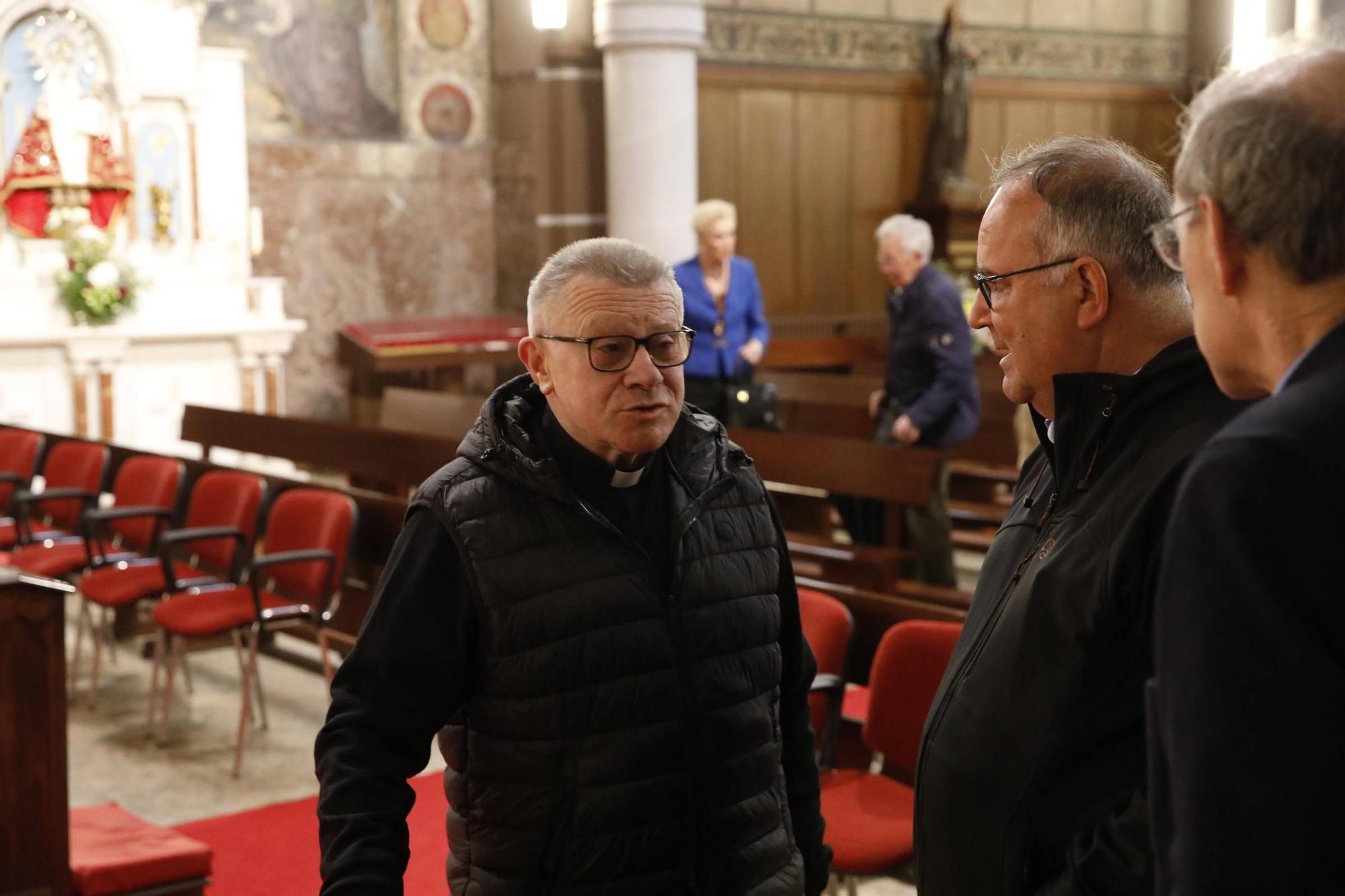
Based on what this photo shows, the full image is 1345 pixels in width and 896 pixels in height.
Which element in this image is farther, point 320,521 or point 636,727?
point 320,521

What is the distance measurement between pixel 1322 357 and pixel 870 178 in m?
12.7

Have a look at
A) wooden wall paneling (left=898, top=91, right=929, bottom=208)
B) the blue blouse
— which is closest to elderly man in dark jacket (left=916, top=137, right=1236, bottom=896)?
the blue blouse

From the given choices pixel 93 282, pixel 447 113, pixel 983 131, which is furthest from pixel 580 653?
pixel 983 131

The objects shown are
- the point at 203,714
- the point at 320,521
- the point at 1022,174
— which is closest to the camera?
the point at 1022,174

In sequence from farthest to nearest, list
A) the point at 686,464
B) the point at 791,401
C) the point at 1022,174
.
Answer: the point at 791,401, the point at 686,464, the point at 1022,174

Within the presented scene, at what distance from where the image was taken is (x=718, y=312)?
6.23 m

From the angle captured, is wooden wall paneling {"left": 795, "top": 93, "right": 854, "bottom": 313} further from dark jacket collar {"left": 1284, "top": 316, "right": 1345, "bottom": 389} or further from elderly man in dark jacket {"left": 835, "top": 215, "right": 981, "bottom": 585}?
dark jacket collar {"left": 1284, "top": 316, "right": 1345, "bottom": 389}

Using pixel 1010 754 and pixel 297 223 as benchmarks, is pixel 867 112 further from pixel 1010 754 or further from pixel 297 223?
pixel 1010 754

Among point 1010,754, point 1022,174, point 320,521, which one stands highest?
point 1022,174

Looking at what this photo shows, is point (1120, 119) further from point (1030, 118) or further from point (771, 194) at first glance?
point (771, 194)

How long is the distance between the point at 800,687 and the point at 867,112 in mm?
11702

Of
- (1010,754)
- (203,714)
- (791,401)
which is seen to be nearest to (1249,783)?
(1010,754)

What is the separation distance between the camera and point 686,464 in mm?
2156

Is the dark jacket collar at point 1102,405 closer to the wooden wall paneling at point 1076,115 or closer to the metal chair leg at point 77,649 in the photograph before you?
the metal chair leg at point 77,649
